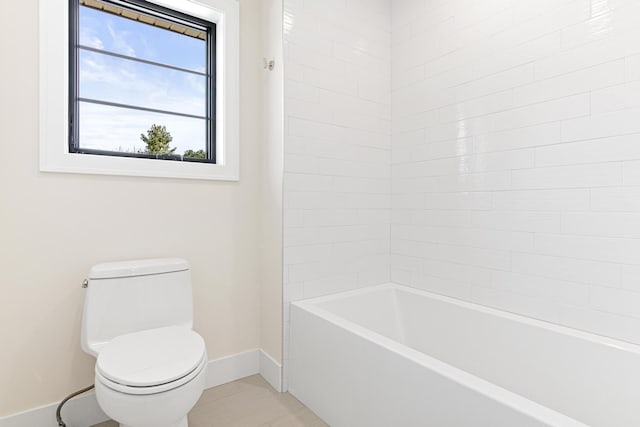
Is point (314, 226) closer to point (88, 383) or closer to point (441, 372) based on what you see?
point (441, 372)

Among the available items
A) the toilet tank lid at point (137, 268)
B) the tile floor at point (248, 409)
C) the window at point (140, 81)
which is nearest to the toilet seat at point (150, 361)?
the toilet tank lid at point (137, 268)

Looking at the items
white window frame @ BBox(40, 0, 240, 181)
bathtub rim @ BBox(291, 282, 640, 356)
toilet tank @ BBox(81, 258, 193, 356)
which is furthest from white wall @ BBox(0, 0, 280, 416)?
bathtub rim @ BBox(291, 282, 640, 356)

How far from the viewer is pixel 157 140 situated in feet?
6.49

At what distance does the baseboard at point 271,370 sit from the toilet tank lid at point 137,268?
785 mm

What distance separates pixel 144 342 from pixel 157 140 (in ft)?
3.71

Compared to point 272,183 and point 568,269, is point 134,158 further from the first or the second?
point 568,269

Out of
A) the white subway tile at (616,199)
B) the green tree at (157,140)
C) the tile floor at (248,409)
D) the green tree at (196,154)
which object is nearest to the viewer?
the white subway tile at (616,199)

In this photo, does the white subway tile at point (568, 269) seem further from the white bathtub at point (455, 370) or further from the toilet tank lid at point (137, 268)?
the toilet tank lid at point (137, 268)

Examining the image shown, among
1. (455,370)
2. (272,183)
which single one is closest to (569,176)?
(455,370)

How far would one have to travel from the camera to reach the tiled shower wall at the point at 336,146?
198 centimetres

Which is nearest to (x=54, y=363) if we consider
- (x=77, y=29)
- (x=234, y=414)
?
(x=234, y=414)

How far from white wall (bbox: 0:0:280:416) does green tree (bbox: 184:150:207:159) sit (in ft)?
0.74

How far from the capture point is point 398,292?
89.2 inches

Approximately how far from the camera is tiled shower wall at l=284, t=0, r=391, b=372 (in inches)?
78.0
